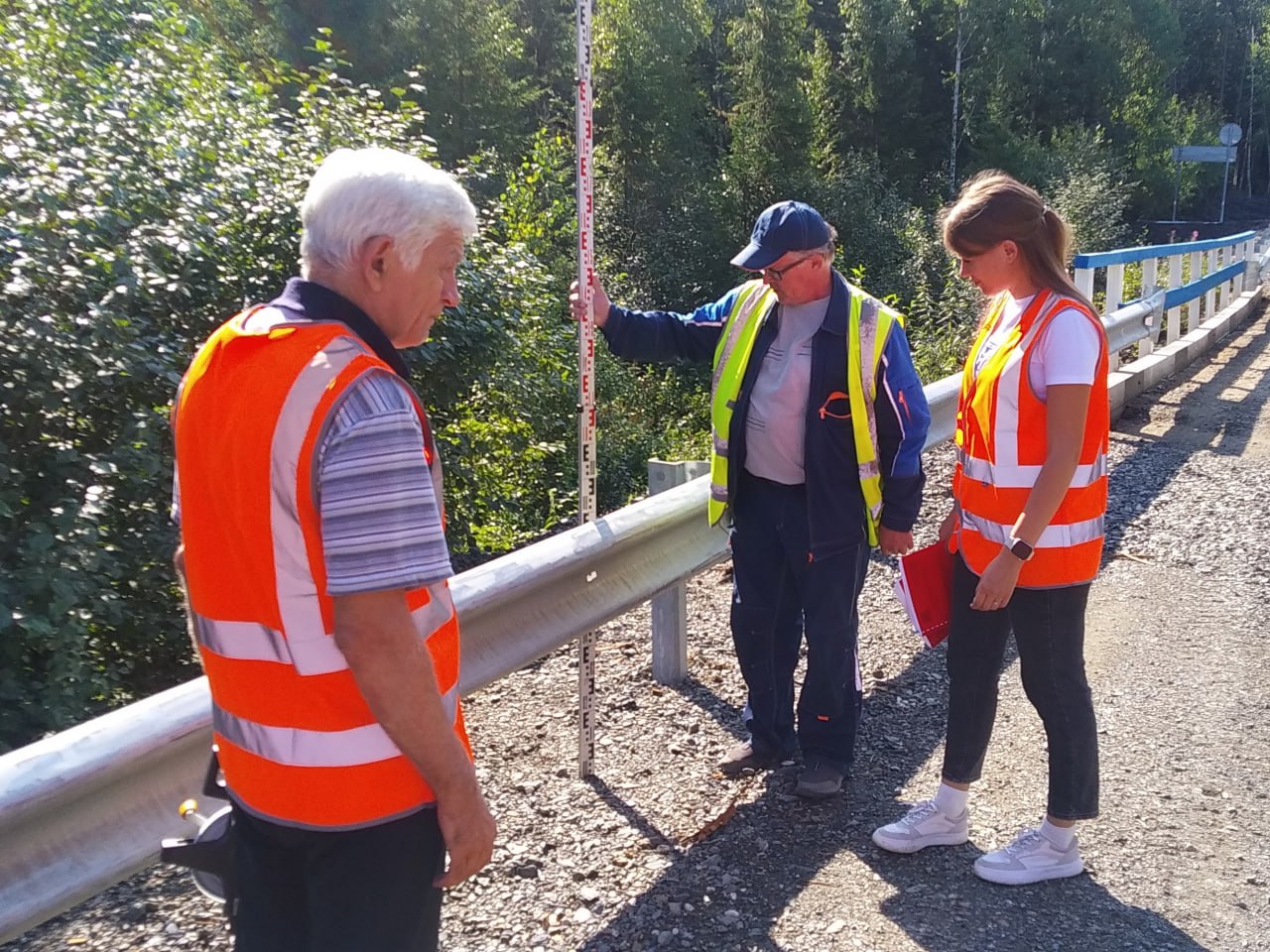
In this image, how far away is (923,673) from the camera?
14.3 feet

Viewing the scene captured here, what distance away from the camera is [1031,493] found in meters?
2.96

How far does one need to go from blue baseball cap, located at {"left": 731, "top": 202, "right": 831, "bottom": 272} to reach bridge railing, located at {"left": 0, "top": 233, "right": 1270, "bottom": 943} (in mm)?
818

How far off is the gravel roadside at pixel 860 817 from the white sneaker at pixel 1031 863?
0.04m

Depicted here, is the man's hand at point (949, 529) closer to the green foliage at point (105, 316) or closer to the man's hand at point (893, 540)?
the man's hand at point (893, 540)

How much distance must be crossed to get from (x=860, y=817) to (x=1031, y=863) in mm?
511

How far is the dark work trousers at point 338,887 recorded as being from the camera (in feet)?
5.79

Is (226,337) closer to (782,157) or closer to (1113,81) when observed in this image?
(782,157)

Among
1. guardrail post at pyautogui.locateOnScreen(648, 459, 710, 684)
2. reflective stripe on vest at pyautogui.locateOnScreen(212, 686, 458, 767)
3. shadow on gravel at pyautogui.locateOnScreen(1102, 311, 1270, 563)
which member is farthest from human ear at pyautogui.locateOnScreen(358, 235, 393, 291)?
shadow on gravel at pyautogui.locateOnScreen(1102, 311, 1270, 563)

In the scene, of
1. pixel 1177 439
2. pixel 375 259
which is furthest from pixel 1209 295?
pixel 375 259

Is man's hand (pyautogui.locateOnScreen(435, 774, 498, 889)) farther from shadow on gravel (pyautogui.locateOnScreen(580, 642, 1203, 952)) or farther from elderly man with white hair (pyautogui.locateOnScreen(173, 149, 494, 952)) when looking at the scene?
shadow on gravel (pyautogui.locateOnScreen(580, 642, 1203, 952))

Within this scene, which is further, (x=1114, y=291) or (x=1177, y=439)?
(x=1114, y=291)

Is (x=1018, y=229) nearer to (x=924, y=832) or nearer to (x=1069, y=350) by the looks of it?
(x=1069, y=350)

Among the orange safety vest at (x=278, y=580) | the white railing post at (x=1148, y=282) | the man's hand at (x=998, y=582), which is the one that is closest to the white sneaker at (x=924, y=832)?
the man's hand at (x=998, y=582)

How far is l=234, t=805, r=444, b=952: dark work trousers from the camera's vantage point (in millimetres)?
1765
